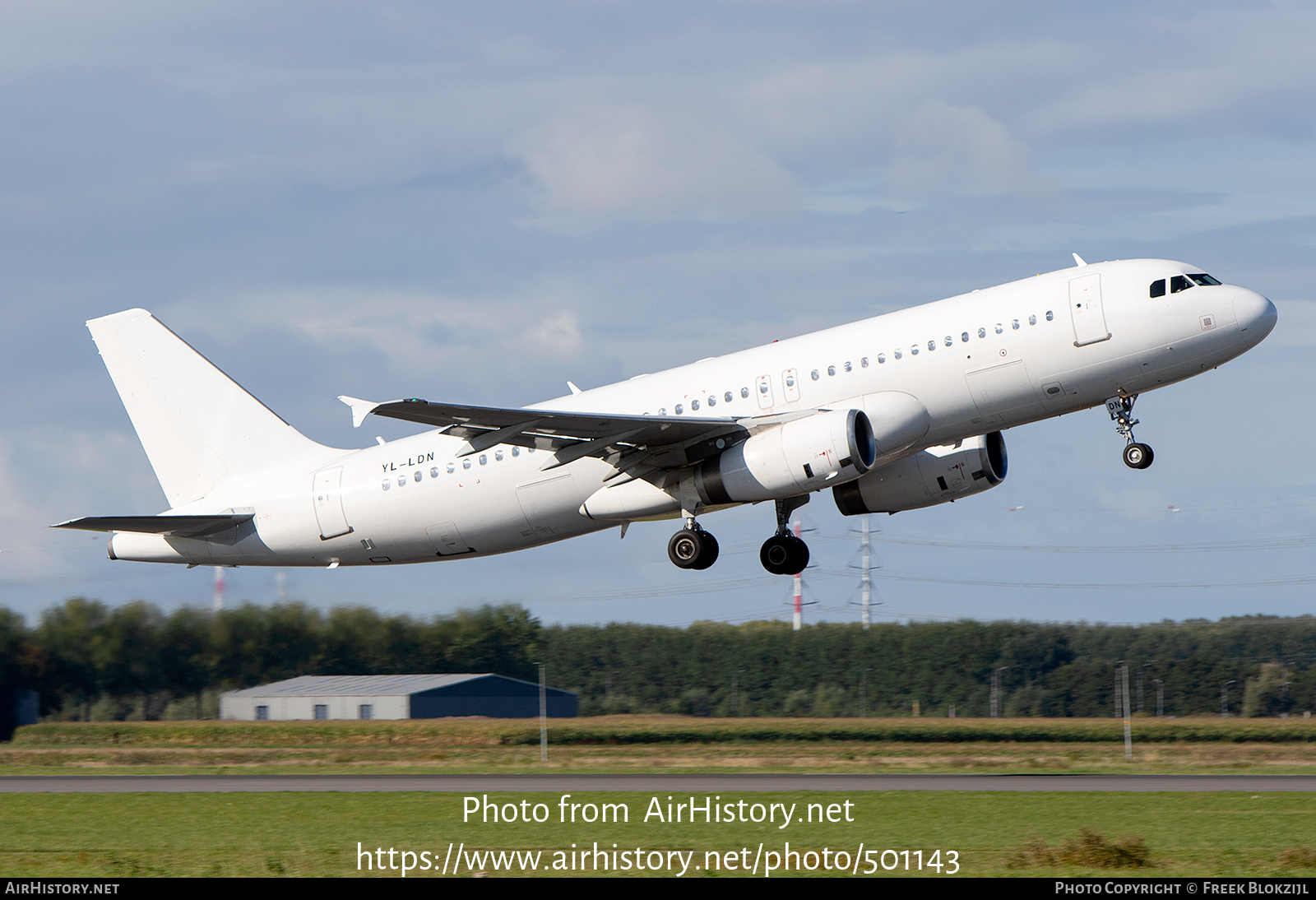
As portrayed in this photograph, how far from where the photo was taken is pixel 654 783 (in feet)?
118

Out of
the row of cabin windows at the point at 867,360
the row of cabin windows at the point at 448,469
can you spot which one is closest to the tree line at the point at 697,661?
the row of cabin windows at the point at 448,469

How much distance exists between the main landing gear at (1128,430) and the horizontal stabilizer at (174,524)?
21.9 m

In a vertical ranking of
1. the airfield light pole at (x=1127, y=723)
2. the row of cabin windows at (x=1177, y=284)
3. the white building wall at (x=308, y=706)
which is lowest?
the airfield light pole at (x=1127, y=723)

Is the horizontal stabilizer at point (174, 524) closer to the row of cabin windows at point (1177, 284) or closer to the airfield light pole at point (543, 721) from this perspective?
the airfield light pole at point (543, 721)

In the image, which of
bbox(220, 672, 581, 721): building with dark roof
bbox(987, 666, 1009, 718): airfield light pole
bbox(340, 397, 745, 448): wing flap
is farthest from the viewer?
bbox(987, 666, 1009, 718): airfield light pole

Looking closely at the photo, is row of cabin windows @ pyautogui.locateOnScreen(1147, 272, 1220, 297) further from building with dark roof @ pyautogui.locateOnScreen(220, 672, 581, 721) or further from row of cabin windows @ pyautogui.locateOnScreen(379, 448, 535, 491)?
building with dark roof @ pyautogui.locateOnScreen(220, 672, 581, 721)

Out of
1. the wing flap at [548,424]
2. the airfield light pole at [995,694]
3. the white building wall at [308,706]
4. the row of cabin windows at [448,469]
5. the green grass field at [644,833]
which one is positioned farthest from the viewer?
the airfield light pole at [995,694]

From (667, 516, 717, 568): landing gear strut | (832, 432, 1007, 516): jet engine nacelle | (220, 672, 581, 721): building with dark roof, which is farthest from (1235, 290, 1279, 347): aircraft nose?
(220, 672, 581, 721): building with dark roof

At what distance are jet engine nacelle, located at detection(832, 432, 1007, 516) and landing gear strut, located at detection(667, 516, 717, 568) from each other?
13.9 feet

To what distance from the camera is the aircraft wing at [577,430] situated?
97.1 ft

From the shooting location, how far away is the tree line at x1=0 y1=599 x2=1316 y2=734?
47625 mm

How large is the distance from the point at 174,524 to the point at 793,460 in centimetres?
1690

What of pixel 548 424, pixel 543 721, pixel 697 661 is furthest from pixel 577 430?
pixel 697 661

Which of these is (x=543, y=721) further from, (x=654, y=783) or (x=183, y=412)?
(x=183, y=412)
